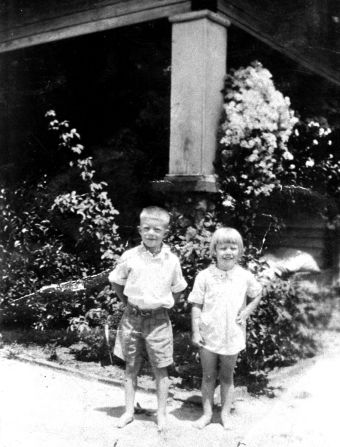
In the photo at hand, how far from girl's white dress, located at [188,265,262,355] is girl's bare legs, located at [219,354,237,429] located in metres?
0.08

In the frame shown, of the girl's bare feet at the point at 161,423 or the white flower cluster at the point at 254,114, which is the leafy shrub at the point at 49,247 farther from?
the girl's bare feet at the point at 161,423

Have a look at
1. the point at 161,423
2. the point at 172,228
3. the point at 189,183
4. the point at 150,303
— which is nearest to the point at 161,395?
the point at 161,423

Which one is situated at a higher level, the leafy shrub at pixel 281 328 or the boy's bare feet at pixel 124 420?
the leafy shrub at pixel 281 328

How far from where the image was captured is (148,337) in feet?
11.0

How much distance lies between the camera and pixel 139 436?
3.13 m

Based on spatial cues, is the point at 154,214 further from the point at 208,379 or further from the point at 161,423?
the point at 161,423

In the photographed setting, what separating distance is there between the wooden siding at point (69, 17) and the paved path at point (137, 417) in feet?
10.8

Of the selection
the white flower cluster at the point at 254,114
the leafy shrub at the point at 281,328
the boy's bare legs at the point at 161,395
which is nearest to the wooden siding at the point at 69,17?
the white flower cluster at the point at 254,114

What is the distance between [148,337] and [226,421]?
70 centimetres

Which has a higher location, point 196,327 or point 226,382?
point 196,327

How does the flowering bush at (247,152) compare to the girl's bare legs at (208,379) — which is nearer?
the girl's bare legs at (208,379)

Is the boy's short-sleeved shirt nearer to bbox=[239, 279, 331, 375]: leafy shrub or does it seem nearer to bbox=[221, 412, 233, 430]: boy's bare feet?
bbox=[221, 412, 233, 430]: boy's bare feet

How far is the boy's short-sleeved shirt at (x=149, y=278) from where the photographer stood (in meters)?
3.30

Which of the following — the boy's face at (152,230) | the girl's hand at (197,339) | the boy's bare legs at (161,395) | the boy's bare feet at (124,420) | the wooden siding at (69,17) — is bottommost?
the boy's bare feet at (124,420)
